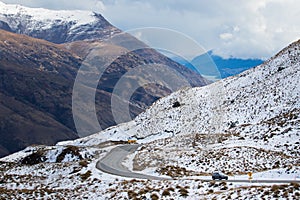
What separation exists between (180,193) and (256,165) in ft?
63.7

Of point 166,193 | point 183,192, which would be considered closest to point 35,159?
point 166,193

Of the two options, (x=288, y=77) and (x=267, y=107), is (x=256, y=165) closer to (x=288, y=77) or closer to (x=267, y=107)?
(x=267, y=107)

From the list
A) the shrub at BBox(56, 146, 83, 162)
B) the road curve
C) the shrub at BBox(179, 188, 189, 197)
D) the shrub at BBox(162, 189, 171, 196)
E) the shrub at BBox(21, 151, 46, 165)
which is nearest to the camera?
the shrub at BBox(179, 188, 189, 197)

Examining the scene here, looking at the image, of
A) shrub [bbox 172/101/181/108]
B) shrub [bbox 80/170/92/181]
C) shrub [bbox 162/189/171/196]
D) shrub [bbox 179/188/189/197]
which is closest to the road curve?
shrub [bbox 80/170/92/181]

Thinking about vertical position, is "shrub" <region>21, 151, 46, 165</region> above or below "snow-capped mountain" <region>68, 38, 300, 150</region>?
below

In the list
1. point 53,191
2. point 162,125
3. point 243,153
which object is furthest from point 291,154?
point 162,125

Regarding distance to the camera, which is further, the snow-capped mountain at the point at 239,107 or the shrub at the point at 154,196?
the snow-capped mountain at the point at 239,107

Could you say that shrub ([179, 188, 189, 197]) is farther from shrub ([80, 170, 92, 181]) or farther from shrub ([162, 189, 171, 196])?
shrub ([80, 170, 92, 181])

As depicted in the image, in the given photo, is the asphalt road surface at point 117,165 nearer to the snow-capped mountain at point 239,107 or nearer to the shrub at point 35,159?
the shrub at point 35,159

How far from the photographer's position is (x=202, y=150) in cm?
5550

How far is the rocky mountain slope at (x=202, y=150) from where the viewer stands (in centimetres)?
3259

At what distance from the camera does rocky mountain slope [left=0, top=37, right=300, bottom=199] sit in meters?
32.6

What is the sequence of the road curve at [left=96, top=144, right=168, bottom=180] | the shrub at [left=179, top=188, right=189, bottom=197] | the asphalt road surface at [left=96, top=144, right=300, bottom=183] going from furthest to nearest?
the road curve at [left=96, top=144, right=168, bottom=180] → the asphalt road surface at [left=96, top=144, right=300, bottom=183] → the shrub at [left=179, top=188, right=189, bottom=197]

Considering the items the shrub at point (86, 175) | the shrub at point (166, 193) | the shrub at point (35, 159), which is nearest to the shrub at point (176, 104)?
the shrub at point (35, 159)
